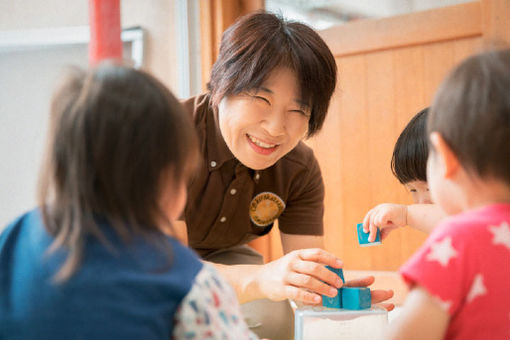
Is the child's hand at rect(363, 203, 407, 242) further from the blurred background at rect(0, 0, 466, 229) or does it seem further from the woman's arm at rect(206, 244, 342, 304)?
the blurred background at rect(0, 0, 466, 229)

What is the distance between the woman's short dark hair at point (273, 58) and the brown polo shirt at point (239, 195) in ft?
0.49

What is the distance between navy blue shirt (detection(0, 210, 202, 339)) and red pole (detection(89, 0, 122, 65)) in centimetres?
70

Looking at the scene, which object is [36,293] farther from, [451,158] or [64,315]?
[451,158]

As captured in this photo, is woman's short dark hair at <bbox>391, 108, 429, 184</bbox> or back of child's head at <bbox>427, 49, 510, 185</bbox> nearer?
back of child's head at <bbox>427, 49, 510, 185</bbox>

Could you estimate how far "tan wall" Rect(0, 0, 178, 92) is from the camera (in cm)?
197

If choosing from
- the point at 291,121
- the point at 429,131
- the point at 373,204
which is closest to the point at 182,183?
the point at 429,131

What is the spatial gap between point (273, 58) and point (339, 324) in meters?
0.50

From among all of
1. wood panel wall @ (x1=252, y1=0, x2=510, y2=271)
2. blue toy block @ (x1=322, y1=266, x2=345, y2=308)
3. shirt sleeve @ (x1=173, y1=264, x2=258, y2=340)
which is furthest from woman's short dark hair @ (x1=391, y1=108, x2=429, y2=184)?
wood panel wall @ (x1=252, y1=0, x2=510, y2=271)

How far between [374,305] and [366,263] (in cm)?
103

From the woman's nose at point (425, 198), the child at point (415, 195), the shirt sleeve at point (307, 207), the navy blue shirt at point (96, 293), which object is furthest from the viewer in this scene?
the shirt sleeve at point (307, 207)

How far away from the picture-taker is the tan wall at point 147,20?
197cm

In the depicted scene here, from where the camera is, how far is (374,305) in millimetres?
997

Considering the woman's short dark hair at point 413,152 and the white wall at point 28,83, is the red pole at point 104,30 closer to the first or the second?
the woman's short dark hair at point 413,152

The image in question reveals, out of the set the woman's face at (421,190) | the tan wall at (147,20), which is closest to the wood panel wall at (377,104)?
the tan wall at (147,20)
